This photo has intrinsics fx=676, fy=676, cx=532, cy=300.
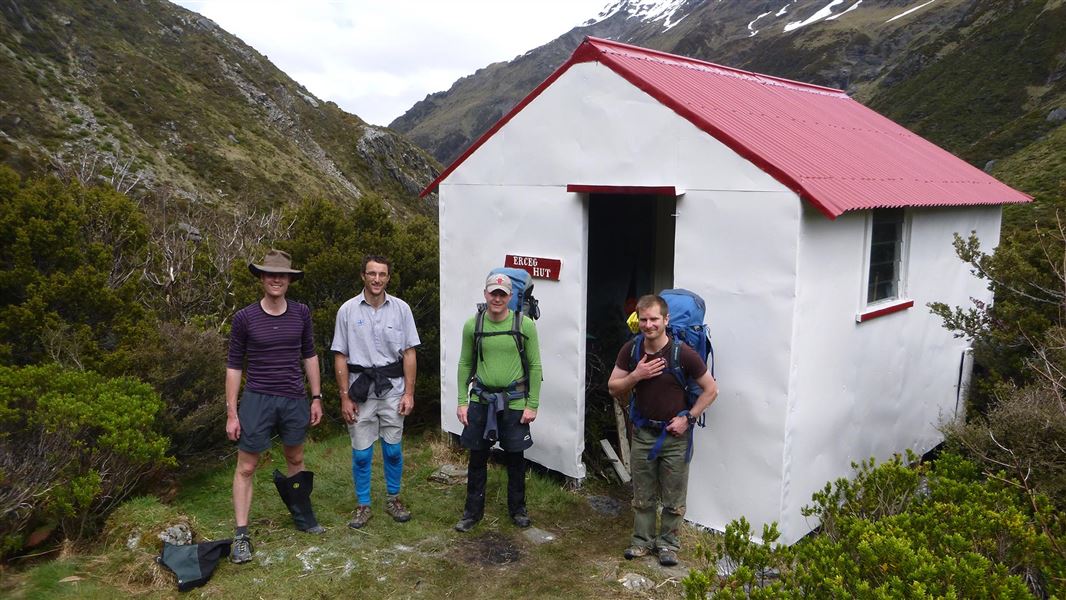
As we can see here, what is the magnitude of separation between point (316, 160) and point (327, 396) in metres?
40.0

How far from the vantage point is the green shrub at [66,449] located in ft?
14.7

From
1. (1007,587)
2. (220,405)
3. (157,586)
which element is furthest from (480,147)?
(1007,587)

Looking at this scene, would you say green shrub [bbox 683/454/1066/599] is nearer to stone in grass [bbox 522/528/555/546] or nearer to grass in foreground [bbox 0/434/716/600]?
grass in foreground [bbox 0/434/716/600]

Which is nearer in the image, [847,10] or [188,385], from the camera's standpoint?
[188,385]

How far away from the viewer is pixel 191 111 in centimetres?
3878

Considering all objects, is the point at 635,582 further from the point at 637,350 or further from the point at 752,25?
the point at 752,25

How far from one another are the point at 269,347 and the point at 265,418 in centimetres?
50

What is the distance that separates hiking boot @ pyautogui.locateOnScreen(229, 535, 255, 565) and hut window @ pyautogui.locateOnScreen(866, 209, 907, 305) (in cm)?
530

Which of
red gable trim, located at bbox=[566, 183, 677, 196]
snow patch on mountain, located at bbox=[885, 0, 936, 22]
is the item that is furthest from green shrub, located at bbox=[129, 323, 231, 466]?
snow patch on mountain, located at bbox=[885, 0, 936, 22]

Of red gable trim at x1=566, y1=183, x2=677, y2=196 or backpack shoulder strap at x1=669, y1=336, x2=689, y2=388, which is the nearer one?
backpack shoulder strap at x1=669, y1=336, x2=689, y2=388

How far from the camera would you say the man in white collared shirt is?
512cm

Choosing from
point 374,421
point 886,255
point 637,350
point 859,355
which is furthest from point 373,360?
point 886,255

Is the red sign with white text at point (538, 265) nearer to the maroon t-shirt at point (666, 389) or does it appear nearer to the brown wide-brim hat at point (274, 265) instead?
the maroon t-shirt at point (666, 389)

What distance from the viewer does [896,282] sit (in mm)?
6309
